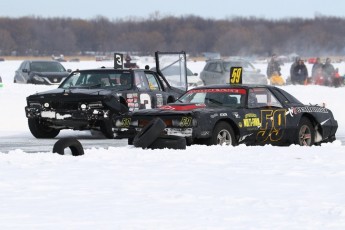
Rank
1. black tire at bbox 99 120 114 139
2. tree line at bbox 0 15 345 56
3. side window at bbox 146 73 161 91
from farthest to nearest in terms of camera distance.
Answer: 1. tree line at bbox 0 15 345 56
2. side window at bbox 146 73 161 91
3. black tire at bbox 99 120 114 139

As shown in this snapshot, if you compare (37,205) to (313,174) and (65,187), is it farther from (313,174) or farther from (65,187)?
(313,174)

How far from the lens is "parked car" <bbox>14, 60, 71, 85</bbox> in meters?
35.9

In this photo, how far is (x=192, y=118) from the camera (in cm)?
1335

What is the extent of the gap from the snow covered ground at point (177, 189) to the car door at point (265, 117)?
58.7 inches

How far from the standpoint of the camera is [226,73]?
125 ft

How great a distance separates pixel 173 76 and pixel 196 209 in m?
12.3

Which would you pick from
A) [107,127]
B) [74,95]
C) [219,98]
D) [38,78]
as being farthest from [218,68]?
[219,98]

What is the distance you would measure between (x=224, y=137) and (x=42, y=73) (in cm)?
2347

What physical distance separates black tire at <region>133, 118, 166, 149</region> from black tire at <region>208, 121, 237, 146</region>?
0.99m

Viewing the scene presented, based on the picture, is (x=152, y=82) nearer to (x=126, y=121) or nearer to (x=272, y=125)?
(x=126, y=121)

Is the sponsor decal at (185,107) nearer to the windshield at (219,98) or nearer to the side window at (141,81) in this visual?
the windshield at (219,98)

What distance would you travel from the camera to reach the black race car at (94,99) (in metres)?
16.2

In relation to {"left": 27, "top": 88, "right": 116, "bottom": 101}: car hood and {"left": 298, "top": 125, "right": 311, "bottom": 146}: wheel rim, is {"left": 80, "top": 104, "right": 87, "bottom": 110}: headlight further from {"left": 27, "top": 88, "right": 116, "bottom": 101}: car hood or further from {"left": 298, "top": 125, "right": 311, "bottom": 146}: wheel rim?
{"left": 298, "top": 125, "right": 311, "bottom": 146}: wheel rim

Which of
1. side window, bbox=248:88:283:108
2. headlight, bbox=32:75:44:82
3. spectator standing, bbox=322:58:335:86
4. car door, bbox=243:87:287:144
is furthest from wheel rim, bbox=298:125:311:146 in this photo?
spectator standing, bbox=322:58:335:86
